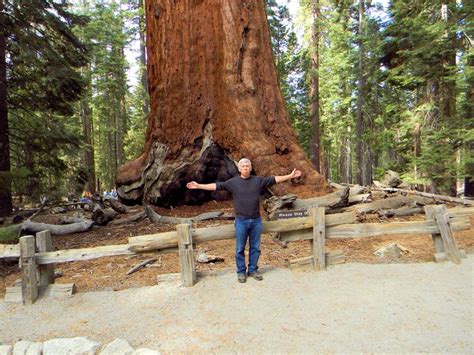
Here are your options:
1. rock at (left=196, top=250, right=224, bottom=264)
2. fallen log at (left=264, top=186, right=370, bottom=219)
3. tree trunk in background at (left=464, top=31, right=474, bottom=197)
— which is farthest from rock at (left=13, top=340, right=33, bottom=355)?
tree trunk in background at (left=464, top=31, right=474, bottom=197)

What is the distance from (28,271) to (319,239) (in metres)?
4.58

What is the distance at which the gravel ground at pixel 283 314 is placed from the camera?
3.76 metres

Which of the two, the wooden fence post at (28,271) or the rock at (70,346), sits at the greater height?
the wooden fence post at (28,271)

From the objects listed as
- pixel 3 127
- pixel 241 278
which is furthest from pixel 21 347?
pixel 3 127

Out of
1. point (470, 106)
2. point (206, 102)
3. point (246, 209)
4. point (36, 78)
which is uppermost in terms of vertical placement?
point (36, 78)

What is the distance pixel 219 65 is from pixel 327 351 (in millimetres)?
8631

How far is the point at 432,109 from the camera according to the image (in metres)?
13.6

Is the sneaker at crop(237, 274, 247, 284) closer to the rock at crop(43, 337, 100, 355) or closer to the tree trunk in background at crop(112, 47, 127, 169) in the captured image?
the rock at crop(43, 337, 100, 355)

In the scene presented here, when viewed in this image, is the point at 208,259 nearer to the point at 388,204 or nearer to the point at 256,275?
the point at 256,275

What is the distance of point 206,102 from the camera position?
10375mm

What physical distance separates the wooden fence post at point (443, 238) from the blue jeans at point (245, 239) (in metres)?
3.23

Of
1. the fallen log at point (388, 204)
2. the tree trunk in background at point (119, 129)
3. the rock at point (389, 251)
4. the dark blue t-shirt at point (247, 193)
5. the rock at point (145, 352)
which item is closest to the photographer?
the rock at point (145, 352)

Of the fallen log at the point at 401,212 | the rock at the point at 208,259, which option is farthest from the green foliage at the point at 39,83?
the fallen log at the point at 401,212

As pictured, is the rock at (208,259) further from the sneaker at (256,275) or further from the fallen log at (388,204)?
the fallen log at (388,204)
